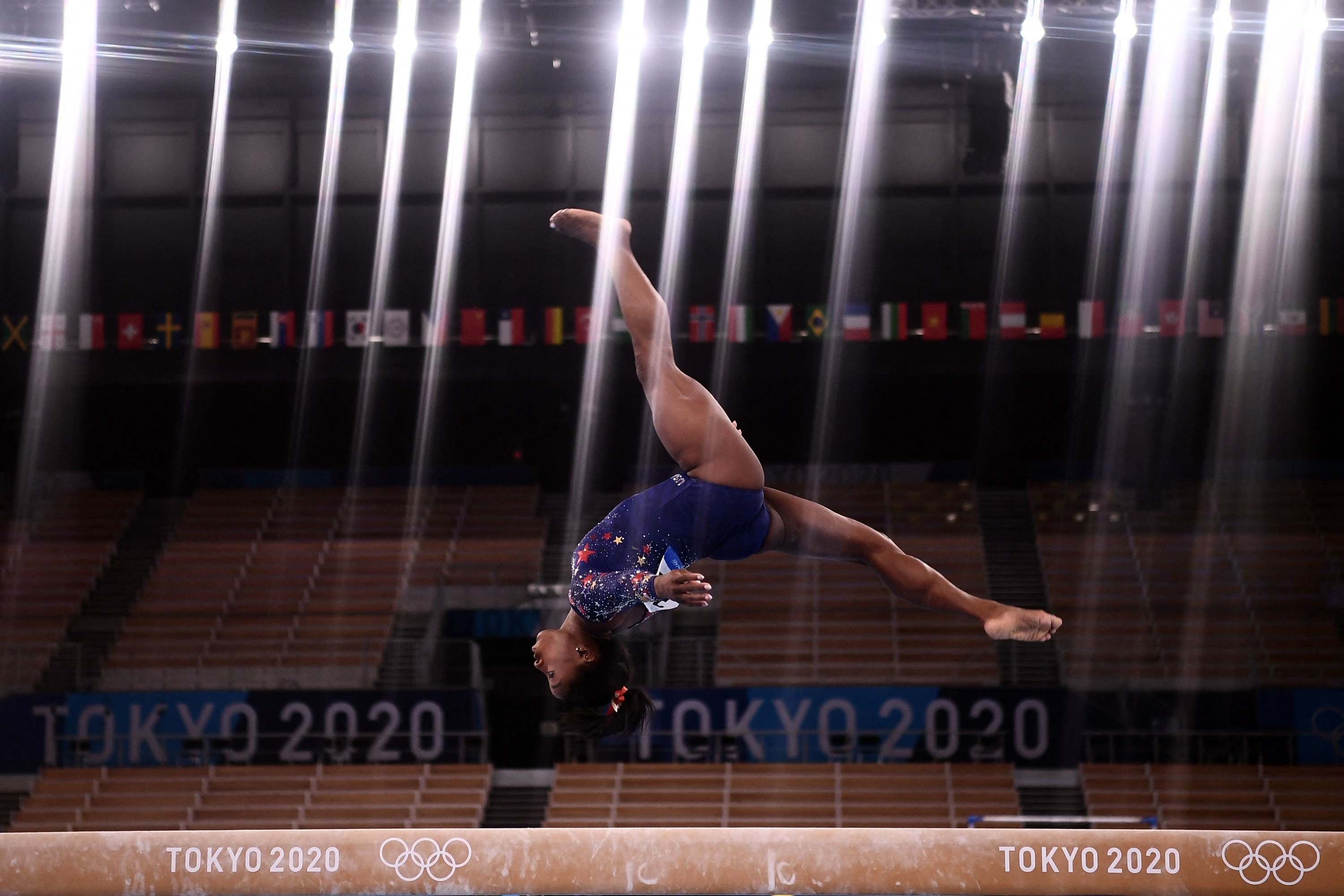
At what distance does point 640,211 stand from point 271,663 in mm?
6499

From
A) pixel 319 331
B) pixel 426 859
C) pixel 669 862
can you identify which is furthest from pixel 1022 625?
pixel 319 331

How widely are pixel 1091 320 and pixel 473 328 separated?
21.6ft

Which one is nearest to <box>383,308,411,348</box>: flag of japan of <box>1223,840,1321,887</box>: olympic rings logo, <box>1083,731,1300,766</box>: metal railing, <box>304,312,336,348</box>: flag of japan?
<box>304,312,336,348</box>: flag of japan

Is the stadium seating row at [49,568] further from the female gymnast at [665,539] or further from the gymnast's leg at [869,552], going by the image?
the gymnast's leg at [869,552]

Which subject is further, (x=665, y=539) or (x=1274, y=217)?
(x=1274, y=217)

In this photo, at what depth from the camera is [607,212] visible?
44.6 ft

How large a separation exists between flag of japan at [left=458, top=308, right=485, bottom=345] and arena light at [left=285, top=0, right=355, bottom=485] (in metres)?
1.56

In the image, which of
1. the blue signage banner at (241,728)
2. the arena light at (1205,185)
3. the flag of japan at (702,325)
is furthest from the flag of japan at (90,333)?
the arena light at (1205,185)

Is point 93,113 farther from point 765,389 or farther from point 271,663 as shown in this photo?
point 765,389

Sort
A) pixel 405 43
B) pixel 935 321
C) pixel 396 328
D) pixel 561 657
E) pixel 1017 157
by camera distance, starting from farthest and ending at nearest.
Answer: pixel 396 328
pixel 935 321
pixel 1017 157
pixel 405 43
pixel 561 657

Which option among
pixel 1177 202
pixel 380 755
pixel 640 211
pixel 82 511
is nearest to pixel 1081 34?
pixel 1177 202

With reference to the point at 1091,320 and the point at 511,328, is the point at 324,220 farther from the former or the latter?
A: the point at 1091,320

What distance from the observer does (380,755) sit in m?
11.1

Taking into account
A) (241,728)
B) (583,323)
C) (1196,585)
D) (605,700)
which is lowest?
(241,728)
